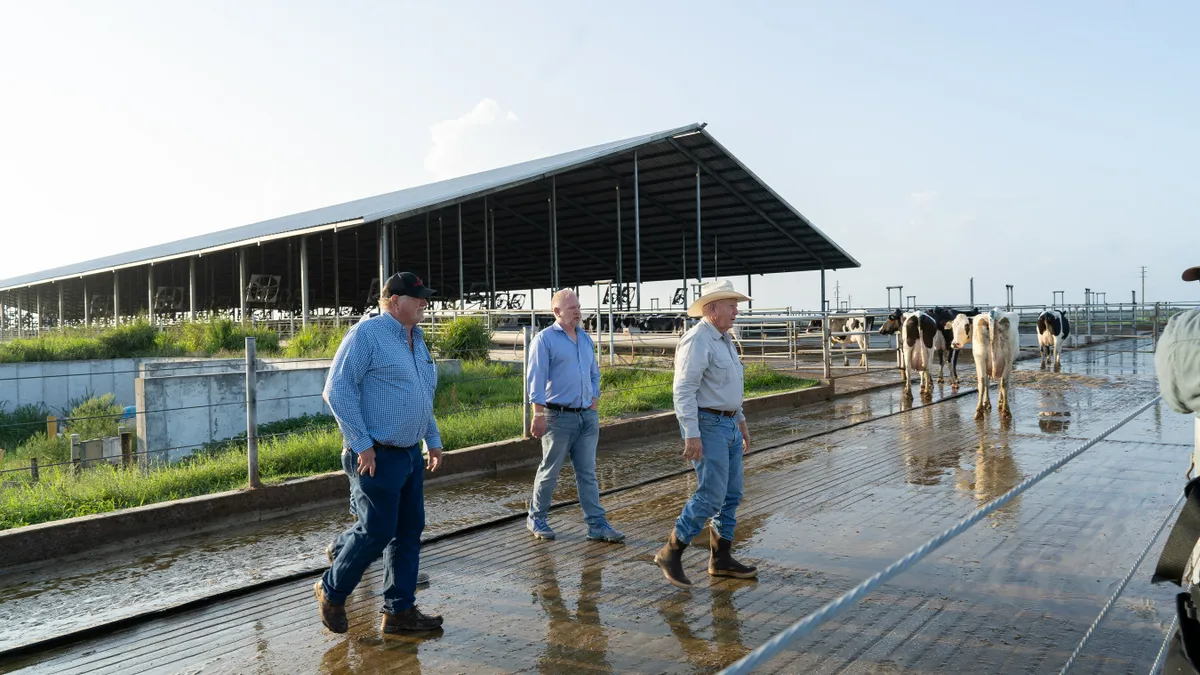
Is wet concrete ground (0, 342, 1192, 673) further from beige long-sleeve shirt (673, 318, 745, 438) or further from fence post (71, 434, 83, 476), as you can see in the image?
fence post (71, 434, 83, 476)

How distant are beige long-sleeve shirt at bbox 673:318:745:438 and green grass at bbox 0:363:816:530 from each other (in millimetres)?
3990

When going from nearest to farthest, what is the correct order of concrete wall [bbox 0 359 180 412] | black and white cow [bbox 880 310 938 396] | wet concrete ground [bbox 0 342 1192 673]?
wet concrete ground [bbox 0 342 1192 673] → black and white cow [bbox 880 310 938 396] → concrete wall [bbox 0 359 180 412]

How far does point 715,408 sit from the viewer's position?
16.0 ft

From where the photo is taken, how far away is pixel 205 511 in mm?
6359

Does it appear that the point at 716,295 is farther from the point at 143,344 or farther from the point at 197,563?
the point at 143,344

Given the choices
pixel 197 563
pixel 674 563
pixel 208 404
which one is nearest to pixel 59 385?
pixel 208 404

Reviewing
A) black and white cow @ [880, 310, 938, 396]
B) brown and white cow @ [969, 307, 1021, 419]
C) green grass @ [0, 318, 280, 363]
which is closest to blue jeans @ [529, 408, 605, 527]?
brown and white cow @ [969, 307, 1021, 419]

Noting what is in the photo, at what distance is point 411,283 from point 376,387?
22.5 inches

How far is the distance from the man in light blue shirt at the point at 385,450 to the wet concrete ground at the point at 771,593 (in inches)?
8.3

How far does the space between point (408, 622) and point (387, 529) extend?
493mm

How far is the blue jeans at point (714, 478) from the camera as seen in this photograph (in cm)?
480

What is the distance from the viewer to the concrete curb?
18.2 feet

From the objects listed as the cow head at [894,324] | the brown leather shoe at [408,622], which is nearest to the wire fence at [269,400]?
the cow head at [894,324]

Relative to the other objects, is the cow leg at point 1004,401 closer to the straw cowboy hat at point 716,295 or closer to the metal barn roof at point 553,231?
the straw cowboy hat at point 716,295
